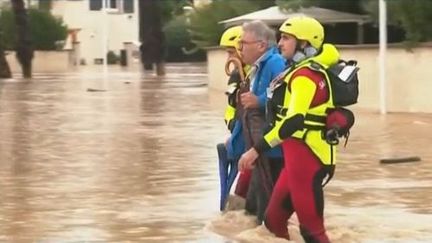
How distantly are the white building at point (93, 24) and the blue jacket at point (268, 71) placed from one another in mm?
82209

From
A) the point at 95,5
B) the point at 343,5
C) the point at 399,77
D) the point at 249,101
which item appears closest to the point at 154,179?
the point at 249,101

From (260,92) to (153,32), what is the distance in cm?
4562

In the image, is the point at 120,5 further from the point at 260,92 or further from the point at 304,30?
the point at 304,30

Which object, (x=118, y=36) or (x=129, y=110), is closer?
(x=129, y=110)

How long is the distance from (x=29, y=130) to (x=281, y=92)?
1422 centimetres

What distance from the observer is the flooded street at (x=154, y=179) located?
10.4 metres

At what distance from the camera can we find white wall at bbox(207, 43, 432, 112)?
24.9m

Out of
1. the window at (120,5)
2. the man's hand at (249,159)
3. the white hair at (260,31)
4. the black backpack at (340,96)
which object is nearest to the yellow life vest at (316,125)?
the black backpack at (340,96)

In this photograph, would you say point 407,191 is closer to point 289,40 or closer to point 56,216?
point 56,216

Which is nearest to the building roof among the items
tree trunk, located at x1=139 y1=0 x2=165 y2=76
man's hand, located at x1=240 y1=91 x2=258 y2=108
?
tree trunk, located at x1=139 y1=0 x2=165 y2=76

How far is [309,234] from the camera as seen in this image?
27.7 ft

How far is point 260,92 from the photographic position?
9.49m

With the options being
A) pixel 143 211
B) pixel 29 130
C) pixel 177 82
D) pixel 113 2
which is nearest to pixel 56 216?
pixel 143 211

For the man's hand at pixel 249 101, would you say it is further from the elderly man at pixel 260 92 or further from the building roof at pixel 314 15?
the building roof at pixel 314 15
